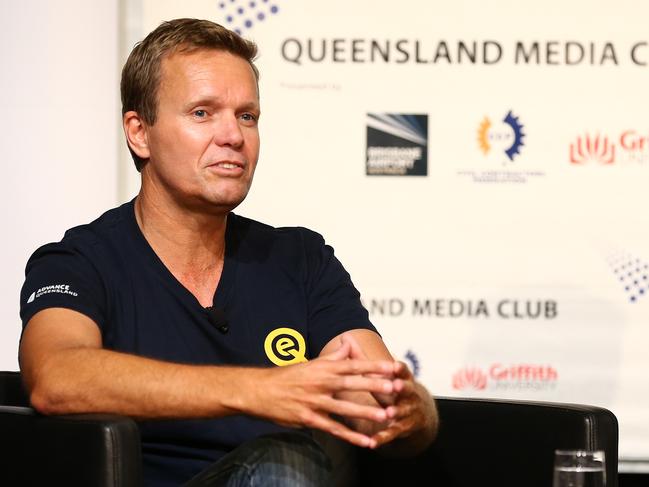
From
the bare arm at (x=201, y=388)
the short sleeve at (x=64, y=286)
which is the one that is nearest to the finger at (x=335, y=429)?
the bare arm at (x=201, y=388)

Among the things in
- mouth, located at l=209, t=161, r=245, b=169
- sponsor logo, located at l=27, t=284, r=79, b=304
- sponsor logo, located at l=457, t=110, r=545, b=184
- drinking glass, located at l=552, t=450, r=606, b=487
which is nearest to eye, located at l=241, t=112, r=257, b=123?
mouth, located at l=209, t=161, r=245, b=169

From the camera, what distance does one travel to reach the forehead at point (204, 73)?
2203 millimetres

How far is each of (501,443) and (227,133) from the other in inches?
31.4

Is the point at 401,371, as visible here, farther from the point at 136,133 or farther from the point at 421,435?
the point at 136,133

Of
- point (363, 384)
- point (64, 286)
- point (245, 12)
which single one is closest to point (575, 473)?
point (363, 384)

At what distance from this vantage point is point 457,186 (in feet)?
11.1

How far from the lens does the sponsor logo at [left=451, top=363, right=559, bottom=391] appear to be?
3354 millimetres

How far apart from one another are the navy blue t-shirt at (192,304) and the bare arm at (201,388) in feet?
0.61

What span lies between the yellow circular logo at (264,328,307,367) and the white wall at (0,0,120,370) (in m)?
1.29

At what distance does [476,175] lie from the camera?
11.1ft

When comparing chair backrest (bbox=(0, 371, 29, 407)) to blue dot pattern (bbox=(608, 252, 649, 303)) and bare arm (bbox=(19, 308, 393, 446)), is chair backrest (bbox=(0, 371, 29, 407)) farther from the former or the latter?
blue dot pattern (bbox=(608, 252, 649, 303))

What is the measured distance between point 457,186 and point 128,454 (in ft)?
6.18

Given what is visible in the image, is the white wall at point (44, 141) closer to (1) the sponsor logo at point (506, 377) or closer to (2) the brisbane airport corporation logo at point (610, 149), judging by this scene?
(1) the sponsor logo at point (506, 377)

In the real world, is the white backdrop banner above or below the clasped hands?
above
